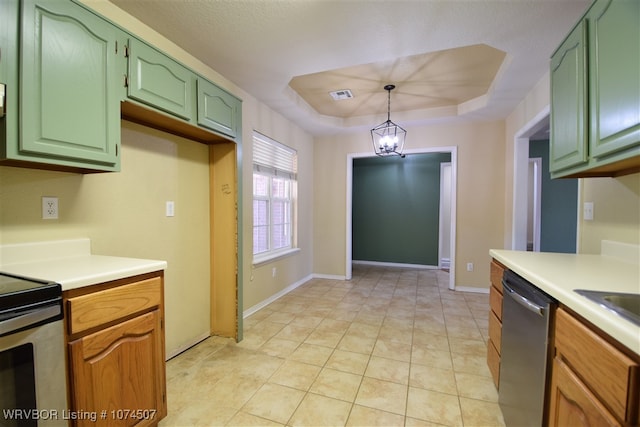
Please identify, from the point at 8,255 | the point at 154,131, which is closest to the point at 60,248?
the point at 8,255

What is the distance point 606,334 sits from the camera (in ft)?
2.71

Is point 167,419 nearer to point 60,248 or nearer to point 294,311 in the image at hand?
point 60,248

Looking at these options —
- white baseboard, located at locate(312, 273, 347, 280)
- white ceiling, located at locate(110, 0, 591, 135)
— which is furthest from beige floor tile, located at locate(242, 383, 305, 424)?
white baseboard, located at locate(312, 273, 347, 280)

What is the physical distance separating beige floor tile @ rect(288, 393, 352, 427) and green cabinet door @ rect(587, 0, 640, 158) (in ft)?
6.28

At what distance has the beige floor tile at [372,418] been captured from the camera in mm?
1597

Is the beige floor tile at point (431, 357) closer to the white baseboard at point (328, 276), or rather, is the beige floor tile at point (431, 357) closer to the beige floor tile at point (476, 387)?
the beige floor tile at point (476, 387)

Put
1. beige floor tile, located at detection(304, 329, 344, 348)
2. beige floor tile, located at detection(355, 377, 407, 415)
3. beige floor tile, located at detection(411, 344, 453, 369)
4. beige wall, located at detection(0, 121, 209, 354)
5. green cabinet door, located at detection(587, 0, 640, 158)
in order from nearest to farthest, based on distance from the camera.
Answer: green cabinet door, located at detection(587, 0, 640, 158)
beige wall, located at detection(0, 121, 209, 354)
beige floor tile, located at detection(355, 377, 407, 415)
beige floor tile, located at detection(411, 344, 453, 369)
beige floor tile, located at detection(304, 329, 344, 348)

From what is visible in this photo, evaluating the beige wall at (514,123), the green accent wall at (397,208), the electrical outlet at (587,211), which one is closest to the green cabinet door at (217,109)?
the electrical outlet at (587,211)

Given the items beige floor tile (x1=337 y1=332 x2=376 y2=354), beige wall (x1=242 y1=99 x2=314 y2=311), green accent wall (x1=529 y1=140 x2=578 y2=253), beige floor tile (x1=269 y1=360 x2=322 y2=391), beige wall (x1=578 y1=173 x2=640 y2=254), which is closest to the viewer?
beige wall (x1=578 y1=173 x2=640 y2=254)

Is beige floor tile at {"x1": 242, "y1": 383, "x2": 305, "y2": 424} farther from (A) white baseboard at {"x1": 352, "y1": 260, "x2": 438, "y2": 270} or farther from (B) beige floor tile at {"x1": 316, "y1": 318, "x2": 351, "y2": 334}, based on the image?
(A) white baseboard at {"x1": 352, "y1": 260, "x2": 438, "y2": 270}

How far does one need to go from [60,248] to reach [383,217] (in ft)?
18.2

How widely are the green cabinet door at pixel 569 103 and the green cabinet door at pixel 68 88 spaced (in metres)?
2.47

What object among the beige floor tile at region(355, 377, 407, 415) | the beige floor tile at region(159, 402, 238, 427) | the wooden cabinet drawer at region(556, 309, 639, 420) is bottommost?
the beige floor tile at region(159, 402, 238, 427)

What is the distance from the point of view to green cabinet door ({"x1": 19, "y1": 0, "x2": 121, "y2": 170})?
1.23 metres
